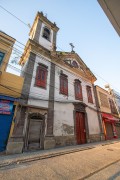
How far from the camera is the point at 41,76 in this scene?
10016mm

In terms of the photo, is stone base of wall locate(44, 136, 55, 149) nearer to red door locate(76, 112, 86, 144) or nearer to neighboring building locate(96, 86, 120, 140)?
red door locate(76, 112, 86, 144)

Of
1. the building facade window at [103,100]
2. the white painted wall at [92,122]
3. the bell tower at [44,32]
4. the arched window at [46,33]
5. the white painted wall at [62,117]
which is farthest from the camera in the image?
the building facade window at [103,100]

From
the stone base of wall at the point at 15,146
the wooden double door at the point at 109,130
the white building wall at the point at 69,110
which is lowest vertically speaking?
the stone base of wall at the point at 15,146

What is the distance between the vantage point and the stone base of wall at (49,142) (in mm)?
7836

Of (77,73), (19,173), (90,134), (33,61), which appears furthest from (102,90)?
(19,173)

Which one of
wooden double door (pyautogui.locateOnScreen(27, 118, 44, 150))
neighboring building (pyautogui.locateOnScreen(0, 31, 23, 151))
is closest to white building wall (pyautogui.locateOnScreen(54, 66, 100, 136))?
wooden double door (pyautogui.locateOnScreen(27, 118, 44, 150))

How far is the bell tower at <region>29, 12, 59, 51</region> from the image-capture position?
12430mm

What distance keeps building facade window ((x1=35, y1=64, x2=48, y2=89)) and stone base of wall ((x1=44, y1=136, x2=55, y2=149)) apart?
4.56 m

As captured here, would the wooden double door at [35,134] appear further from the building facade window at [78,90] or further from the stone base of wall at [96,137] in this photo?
the stone base of wall at [96,137]

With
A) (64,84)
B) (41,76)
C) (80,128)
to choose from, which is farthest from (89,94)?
(41,76)

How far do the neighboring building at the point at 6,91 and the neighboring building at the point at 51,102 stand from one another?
0.55 meters

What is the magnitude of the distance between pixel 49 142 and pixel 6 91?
16.9ft

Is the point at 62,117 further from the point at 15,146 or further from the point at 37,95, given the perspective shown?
the point at 15,146

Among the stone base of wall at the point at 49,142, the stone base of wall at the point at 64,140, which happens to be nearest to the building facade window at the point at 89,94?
the stone base of wall at the point at 64,140
